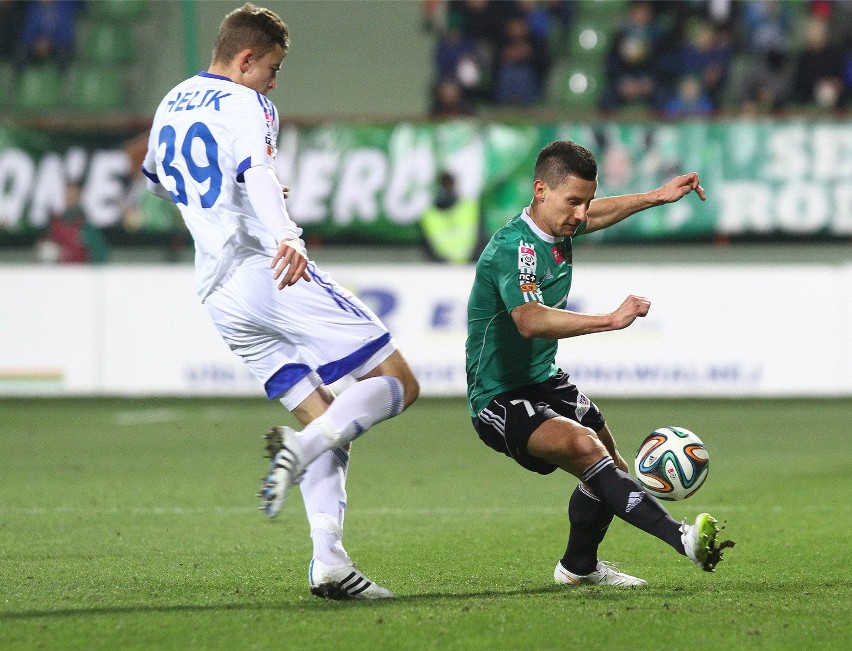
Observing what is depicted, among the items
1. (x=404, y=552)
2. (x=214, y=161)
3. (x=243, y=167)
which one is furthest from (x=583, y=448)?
(x=214, y=161)

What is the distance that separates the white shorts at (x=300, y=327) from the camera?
4926mm

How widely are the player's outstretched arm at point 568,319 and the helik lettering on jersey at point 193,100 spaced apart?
132cm

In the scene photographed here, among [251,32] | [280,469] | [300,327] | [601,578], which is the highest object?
[251,32]

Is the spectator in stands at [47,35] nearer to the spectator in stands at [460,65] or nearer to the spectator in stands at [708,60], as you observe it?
the spectator in stands at [460,65]

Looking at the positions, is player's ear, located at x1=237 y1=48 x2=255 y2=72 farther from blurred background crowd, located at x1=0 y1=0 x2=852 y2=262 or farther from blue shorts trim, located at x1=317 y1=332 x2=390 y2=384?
blurred background crowd, located at x1=0 y1=0 x2=852 y2=262

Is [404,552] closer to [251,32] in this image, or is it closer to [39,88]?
[251,32]

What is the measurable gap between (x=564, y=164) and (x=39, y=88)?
Result: 578 inches

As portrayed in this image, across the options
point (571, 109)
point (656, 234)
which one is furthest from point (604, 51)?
point (656, 234)

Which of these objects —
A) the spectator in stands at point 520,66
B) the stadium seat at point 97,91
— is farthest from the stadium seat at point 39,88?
the spectator in stands at point 520,66

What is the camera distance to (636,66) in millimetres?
17703

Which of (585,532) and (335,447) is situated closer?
(335,447)

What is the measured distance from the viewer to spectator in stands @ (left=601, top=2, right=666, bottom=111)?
17.5 m

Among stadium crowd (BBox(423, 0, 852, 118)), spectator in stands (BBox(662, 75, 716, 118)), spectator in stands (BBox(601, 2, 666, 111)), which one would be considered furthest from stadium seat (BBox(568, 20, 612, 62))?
spectator in stands (BBox(662, 75, 716, 118))

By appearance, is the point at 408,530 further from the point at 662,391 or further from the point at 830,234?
the point at 830,234
